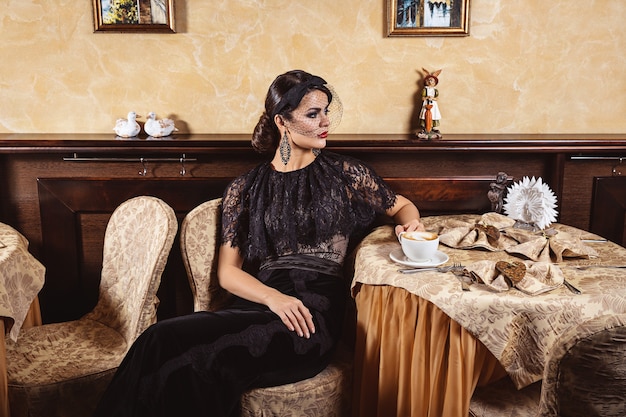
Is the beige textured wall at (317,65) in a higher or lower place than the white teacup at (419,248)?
higher

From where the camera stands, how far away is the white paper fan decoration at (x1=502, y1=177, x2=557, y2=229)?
2242mm

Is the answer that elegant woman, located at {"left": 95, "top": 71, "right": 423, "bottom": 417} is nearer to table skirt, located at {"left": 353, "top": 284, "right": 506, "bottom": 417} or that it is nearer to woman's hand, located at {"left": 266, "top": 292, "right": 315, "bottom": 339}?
woman's hand, located at {"left": 266, "top": 292, "right": 315, "bottom": 339}

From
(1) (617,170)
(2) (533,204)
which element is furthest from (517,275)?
(1) (617,170)

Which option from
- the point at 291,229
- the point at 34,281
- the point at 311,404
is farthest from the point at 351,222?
the point at 34,281

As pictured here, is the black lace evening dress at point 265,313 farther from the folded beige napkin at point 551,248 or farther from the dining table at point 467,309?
the folded beige napkin at point 551,248

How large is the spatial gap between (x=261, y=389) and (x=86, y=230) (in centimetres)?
139

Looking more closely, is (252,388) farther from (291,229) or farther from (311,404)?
(291,229)

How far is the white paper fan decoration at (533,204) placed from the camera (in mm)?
2242

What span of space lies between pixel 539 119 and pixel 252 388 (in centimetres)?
193

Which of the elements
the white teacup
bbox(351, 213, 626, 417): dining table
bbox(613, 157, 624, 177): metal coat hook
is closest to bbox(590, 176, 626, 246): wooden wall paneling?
bbox(613, 157, 624, 177): metal coat hook

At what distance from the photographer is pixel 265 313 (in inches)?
81.8

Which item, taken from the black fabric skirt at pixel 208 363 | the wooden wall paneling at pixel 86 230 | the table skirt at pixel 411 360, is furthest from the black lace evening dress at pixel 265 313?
the wooden wall paneling at pixel 86 230

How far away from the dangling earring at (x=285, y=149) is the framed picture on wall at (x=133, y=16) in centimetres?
88

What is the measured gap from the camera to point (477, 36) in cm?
283
